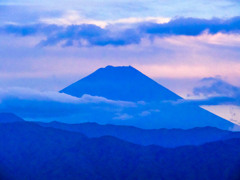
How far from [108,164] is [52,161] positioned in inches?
554

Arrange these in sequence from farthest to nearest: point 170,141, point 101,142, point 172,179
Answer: point 170,141 < point 101,142 < point 172,179

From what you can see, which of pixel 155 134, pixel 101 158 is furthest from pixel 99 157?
pixel 155 134

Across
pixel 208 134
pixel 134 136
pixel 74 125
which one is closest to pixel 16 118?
pixel 74 125

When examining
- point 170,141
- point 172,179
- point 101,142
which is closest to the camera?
point 172,179

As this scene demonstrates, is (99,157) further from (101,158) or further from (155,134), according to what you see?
(155,134)

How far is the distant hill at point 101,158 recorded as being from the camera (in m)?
146

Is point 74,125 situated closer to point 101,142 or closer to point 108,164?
point 101,142

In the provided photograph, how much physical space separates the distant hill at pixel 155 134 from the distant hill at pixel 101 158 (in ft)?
57.1

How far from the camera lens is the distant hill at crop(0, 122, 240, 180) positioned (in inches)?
5748

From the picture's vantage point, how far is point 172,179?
482ft

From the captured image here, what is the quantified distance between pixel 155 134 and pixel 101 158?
42.3 meters

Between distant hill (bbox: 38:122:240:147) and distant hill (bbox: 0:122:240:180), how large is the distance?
17419 mm

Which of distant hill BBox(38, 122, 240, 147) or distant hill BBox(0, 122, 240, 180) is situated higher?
distant hill BBox(38, 122, 240, 147)

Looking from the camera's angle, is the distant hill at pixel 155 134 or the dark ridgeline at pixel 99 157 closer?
the dark ridgeline at pixel 99 157
